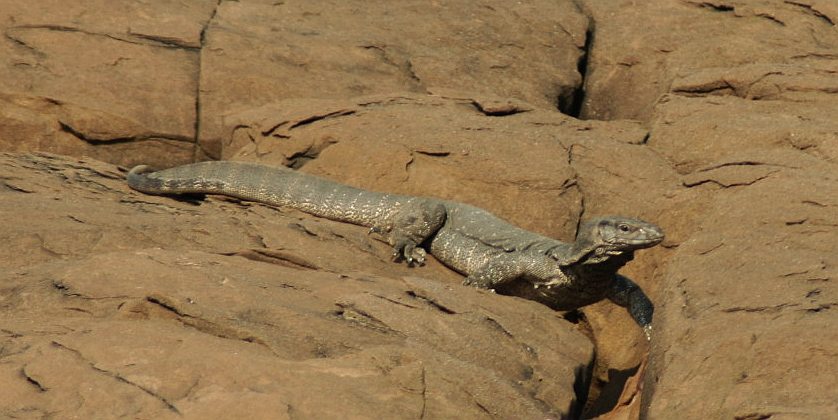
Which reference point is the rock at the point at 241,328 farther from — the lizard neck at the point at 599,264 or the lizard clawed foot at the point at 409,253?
the lizard neck at the point at 599,264

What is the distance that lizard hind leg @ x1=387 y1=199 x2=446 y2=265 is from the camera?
12844 millimetres

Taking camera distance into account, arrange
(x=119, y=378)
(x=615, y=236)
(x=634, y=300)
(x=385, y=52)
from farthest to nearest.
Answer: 1. (x=385, y=52)
2. (x=634, y=300)
3. (x=615, y=236)
4. (x=119, y=378)

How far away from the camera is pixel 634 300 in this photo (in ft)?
39.8

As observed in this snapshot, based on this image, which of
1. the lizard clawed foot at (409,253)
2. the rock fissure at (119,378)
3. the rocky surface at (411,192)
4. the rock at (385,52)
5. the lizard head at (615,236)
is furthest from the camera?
the rock at (385,52)

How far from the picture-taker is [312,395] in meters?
7.56

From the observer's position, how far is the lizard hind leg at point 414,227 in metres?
12.8

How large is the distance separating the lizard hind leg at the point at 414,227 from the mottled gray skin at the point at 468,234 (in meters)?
0.01

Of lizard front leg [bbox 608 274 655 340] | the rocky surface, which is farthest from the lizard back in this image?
lizard front leg [bbox 608 274 655 340]

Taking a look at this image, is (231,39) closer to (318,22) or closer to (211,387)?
(318,22)

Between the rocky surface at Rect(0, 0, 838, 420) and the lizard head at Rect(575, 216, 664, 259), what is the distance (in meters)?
0.42

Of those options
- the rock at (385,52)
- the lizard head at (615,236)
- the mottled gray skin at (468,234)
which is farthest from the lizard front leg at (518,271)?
the rock at (385,52)

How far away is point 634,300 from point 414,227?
235 centimetres

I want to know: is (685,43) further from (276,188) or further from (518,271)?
(276,188)

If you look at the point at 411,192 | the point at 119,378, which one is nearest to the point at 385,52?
the point at 411,192
